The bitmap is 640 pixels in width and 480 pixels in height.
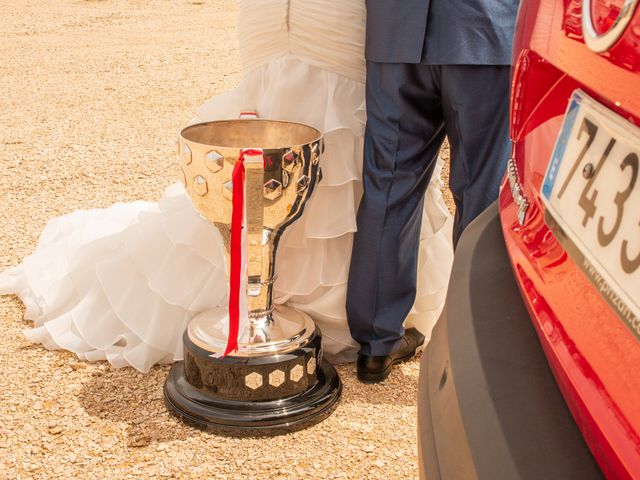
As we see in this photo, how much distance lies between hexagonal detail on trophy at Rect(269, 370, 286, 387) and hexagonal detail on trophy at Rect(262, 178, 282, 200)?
502 mm

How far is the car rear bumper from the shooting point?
0.99m

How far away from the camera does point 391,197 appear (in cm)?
259

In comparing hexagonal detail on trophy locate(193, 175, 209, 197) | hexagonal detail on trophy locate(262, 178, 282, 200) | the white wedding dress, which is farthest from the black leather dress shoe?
hexagonal detail on trophy locate(193, 175, 209, 197)

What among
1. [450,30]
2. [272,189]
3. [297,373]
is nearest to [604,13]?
[450,30]

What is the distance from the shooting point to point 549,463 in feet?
3.16

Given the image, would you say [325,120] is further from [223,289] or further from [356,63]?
[223,289]

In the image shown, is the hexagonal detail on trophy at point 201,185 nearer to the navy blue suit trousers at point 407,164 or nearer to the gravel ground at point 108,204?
the navy blue suit trousers at point 407,164

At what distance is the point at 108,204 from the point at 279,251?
6.10ft


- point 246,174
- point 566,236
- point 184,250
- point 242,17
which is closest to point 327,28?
point 242,17

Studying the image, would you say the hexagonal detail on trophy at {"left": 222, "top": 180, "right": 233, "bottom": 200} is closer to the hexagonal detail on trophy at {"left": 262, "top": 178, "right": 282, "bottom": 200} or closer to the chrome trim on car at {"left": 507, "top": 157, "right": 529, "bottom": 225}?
the hexagonal detail on trophy at {"left": 262, "top": 178, "right": 282, "bottom": 200}

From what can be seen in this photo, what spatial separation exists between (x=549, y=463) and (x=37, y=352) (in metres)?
2.26

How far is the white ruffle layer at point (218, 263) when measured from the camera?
105 inches

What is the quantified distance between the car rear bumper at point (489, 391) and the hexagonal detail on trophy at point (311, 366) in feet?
3.87

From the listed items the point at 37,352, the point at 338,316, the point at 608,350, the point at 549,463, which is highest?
the point at 608,350
